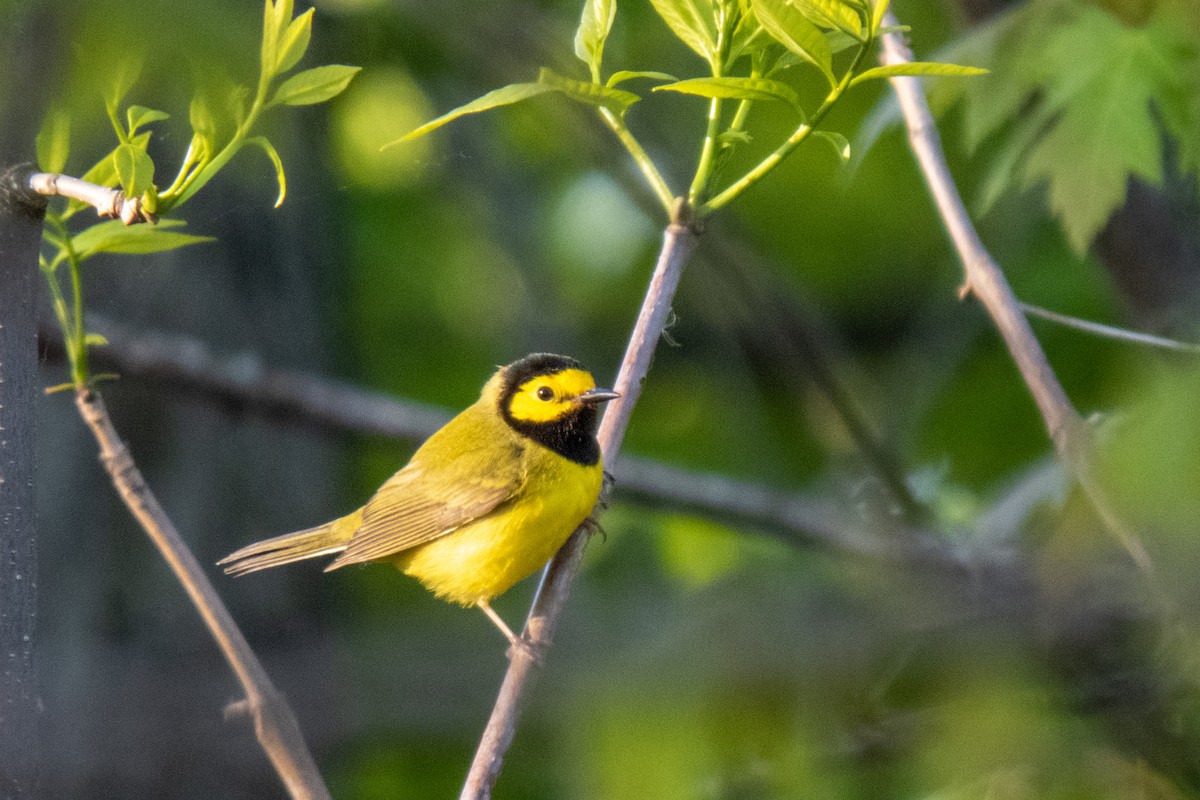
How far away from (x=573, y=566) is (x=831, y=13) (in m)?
1.23

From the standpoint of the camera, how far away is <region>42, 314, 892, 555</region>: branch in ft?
13.0

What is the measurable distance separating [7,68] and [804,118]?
3.28ft

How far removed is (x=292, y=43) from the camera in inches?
60.6

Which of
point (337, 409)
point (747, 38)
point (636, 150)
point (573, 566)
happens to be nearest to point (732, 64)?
point (747, 38)

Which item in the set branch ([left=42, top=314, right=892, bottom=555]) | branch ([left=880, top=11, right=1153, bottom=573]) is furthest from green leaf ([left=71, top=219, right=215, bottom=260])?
branch ([left=42, top=314, right=892, bottom=555])

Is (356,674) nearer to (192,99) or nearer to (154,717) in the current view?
(154,717)

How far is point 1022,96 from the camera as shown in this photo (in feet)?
10.8

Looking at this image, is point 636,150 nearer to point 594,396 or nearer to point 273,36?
point 273,36

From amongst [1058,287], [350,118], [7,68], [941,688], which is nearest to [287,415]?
[350,118]

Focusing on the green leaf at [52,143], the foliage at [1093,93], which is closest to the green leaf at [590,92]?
the green leaf at [52,143]

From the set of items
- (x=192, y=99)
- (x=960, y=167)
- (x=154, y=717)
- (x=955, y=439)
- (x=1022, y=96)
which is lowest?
(x=955, y=439)

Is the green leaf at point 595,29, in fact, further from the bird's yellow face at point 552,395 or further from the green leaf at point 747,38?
the bird's yellow face at point 552,395

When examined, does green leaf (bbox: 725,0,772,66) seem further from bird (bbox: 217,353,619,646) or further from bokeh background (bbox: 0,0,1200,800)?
bird (bbox: 217,353,619,646)

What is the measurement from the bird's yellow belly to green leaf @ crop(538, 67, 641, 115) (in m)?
1.52
